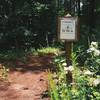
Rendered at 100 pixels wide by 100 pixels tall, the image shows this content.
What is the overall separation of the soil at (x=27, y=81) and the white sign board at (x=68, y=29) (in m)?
1.04

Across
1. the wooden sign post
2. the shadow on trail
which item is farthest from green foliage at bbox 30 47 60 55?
the wooden sign post

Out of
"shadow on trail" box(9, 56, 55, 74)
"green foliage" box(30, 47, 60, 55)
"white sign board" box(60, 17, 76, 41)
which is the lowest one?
"green foliage" box(30, 47, 60, 55)

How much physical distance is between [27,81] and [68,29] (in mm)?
2591

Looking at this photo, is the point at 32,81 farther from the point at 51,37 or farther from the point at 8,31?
the point at 51,37

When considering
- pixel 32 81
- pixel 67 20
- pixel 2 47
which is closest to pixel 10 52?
pixel 2 47

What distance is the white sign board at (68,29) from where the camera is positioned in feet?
21.3

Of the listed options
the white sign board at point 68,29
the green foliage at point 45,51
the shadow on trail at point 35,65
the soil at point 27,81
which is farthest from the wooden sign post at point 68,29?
the green foliage at point 45,51

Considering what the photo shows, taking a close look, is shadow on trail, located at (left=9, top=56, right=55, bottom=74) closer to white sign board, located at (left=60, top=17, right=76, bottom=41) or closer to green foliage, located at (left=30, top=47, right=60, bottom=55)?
green foliage, located at (left=30, top=47, right=60, bottom=55)

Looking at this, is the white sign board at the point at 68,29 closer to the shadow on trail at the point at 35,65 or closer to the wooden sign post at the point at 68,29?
the wooden sign post at the point at 68,29

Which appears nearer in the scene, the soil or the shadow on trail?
the soil

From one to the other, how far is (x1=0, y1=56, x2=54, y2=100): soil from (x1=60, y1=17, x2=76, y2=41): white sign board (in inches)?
40.9

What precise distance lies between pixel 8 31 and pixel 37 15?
1790 mm

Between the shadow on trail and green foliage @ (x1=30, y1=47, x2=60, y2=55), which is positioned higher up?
the shadow on trail

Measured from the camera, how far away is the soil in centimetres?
727
